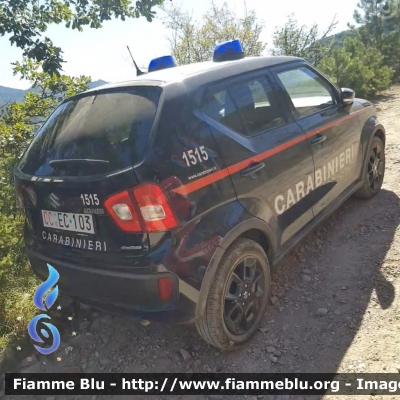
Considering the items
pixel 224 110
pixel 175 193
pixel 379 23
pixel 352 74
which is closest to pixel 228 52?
pixel 224 110

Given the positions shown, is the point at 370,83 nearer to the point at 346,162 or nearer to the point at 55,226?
the point at 346,162

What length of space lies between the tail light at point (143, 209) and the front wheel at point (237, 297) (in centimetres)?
49

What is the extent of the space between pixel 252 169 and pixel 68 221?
1.17 metres

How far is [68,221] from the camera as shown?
212cm

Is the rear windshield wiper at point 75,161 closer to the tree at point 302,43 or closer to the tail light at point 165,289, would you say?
the tail light at point 165,289

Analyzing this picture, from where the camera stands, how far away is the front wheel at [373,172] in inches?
158

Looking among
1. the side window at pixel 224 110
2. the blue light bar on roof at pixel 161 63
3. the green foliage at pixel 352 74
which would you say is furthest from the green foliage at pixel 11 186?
the green foliage at pixel 352 74

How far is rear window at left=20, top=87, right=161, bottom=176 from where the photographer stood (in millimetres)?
1959

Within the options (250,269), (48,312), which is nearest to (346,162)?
(250,269)

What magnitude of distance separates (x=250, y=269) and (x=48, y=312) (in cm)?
160

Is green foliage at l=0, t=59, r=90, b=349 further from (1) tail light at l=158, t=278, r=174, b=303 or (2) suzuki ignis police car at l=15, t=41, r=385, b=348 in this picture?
(1) tail light at l=158, t=278, r=174, b=303

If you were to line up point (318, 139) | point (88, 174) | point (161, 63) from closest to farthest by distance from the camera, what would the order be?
1. point (88, 174)
2. point (318, 139)
3. point (161, 63)

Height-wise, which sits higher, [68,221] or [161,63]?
[161,63]

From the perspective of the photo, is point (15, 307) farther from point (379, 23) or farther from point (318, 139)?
point (379, 23)
